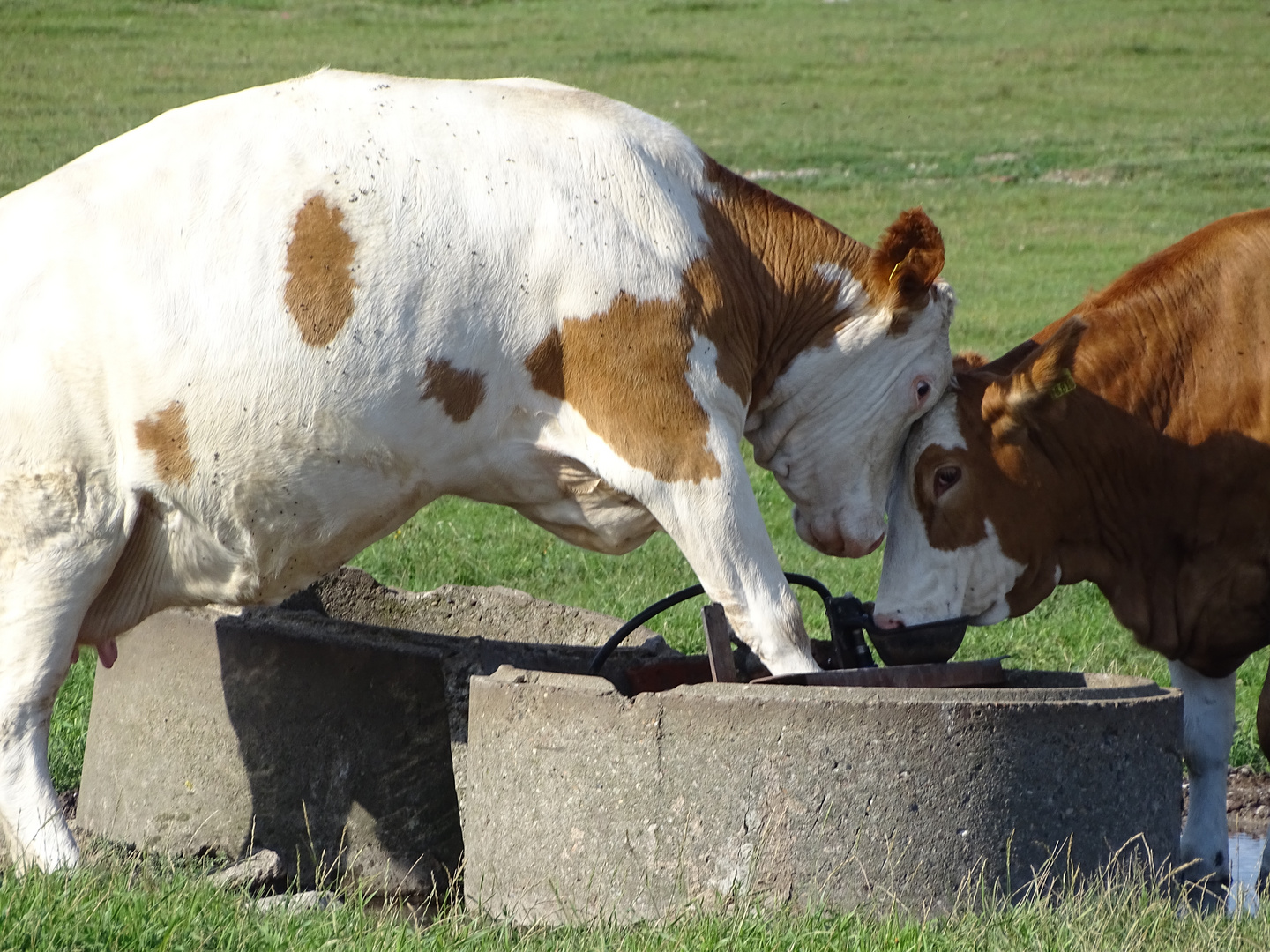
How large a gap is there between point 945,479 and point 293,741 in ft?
7.13

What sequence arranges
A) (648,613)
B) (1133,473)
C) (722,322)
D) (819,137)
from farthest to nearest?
(819,137) < (1133,473) < (648,613) < (722,322)

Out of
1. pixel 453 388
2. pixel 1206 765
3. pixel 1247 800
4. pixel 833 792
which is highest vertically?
pixel 453 388

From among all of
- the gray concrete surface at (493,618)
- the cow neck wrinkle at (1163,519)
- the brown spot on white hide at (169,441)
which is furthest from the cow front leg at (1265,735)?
the brown spot on white hide at (169,441)

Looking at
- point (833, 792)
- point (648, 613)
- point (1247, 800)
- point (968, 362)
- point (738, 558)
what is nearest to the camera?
point (833, 792)

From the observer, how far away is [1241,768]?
652cm

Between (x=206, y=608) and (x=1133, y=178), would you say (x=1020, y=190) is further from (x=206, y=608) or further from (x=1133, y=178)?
(x=206, y=608)

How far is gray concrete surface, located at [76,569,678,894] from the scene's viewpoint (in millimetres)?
5359

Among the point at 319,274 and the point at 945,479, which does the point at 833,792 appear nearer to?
the point at 945,479

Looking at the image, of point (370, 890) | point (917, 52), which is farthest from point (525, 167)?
point (917, 52)

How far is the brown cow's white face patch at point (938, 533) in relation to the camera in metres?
5.42

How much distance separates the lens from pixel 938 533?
17.9 feet

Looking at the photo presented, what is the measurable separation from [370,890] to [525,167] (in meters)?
2.25

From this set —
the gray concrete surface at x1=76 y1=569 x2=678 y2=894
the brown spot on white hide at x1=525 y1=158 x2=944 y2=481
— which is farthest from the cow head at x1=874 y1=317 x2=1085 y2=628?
the gray concrete surface at x1=76 y1=569 x2=678 y2=894

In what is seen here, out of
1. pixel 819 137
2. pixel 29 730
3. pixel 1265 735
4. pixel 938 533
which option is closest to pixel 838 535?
pixel 938 533
